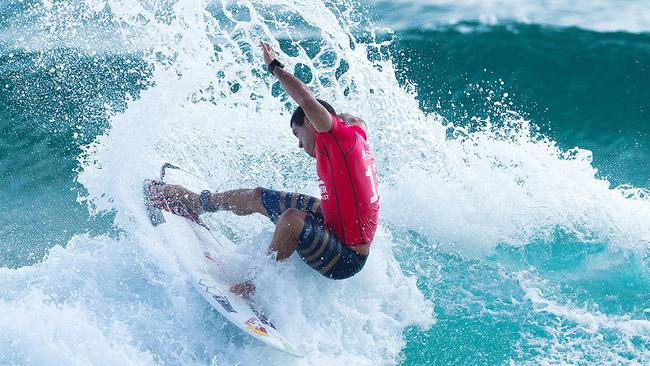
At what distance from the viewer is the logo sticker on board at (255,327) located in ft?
14.8

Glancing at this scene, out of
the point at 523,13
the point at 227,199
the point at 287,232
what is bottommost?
the point at 227,199

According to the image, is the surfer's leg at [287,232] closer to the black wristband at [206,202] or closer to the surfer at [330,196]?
the surfer at [330,196]

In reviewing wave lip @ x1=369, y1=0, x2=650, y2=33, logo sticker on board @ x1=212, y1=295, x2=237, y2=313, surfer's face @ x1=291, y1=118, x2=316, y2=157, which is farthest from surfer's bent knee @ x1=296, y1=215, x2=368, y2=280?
wave lip @ x1=369, y1=0, x2=650, y2=33

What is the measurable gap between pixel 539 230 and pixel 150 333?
3.80m

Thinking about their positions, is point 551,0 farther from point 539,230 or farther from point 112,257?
point 112,257

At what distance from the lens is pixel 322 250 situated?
4.84 metres

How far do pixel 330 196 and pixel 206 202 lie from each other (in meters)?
1.30

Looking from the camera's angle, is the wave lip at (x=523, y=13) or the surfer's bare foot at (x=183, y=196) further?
the wave lip at (x=523, y=13)

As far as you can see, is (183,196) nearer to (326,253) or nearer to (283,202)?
(283,202)

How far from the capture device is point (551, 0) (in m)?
12.0

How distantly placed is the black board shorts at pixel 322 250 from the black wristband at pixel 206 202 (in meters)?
0.74

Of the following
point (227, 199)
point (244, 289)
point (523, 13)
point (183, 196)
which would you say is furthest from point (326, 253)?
point (523, 13)

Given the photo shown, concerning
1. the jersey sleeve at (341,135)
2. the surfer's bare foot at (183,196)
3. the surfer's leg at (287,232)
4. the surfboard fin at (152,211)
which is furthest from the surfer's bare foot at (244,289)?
the jersey sleeve at (341,135)

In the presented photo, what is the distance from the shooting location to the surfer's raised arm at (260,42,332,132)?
173 inches
